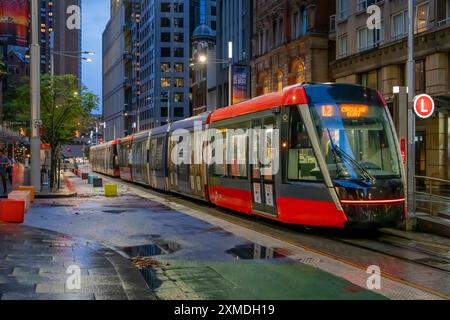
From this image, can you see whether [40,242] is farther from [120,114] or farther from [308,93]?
[120,114]

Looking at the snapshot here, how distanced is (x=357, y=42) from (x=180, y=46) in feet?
339

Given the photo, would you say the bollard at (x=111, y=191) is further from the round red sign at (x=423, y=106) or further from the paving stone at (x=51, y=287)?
the paving stone at (x=51, y=287)

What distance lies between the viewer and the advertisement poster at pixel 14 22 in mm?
68000

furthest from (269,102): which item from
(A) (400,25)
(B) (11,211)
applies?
(A) (400,25)

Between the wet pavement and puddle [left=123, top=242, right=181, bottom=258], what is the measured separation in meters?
0.02

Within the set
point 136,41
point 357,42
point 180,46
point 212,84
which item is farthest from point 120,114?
point 357,42

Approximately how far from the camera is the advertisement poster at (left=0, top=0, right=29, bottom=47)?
68.0m

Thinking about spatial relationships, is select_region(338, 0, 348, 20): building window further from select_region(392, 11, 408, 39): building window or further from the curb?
the curb

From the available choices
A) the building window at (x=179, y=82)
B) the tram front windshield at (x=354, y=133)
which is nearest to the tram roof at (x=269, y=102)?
the tram front windshield at (x=354, y=133)

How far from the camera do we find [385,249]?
12.0 m

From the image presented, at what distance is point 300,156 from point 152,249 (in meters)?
4.05

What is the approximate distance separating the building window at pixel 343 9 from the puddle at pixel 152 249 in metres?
31.7

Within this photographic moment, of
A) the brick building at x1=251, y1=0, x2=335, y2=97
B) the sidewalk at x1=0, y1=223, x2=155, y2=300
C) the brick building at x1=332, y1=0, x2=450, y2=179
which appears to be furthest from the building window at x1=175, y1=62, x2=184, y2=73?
the sidewalk at x1=0, y1=223, x2=155, y2=300

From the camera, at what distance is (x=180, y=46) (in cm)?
13888
